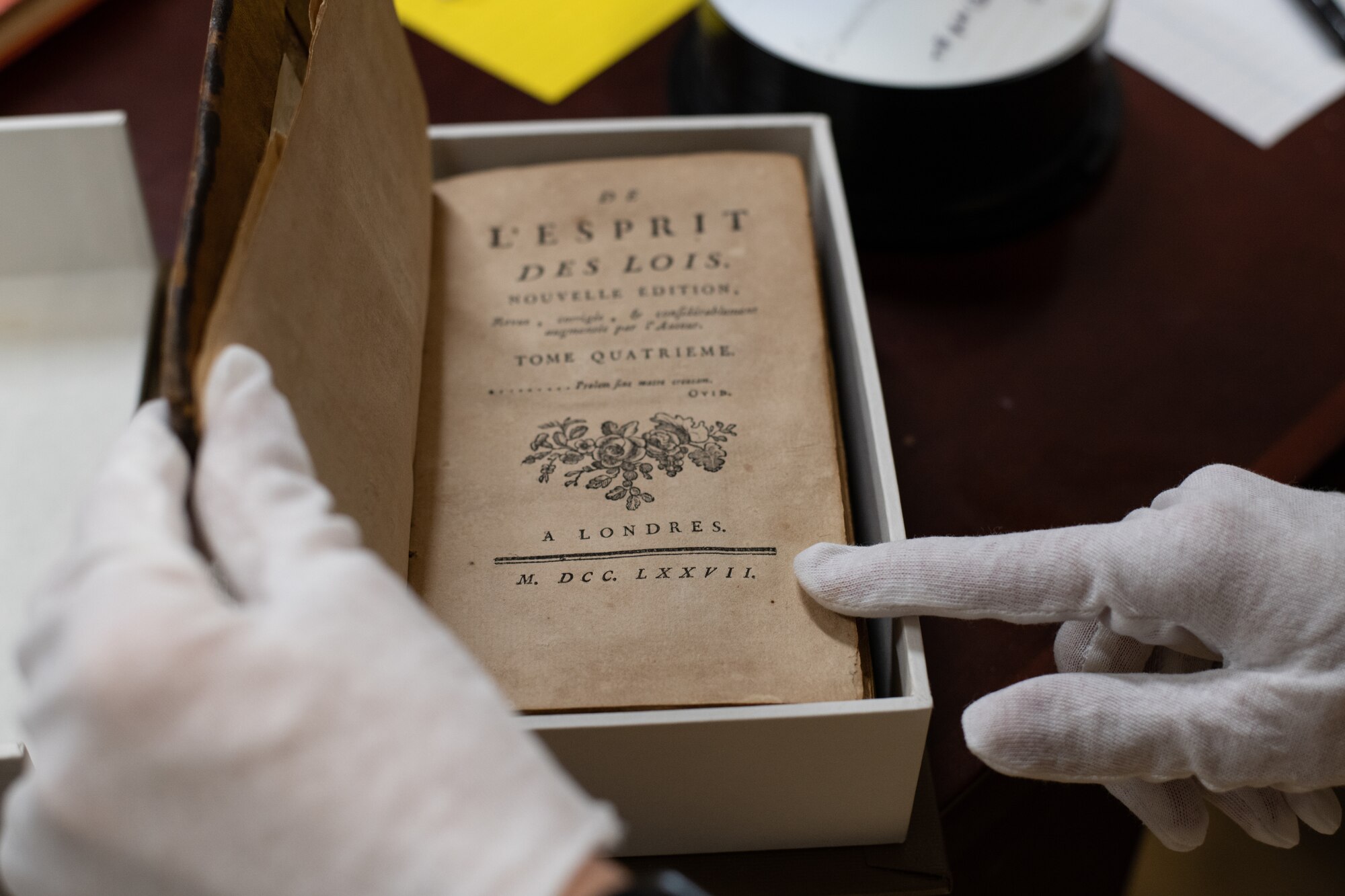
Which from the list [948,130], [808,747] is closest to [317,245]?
[808,747]

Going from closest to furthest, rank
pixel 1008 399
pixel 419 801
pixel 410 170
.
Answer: pixel 419 801, pixel 410 170, pixel 1008 399

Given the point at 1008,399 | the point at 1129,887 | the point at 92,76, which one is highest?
the point at 92,76

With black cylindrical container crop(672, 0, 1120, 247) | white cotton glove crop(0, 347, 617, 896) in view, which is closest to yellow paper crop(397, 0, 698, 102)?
black cylindrical container crop(672, 0, 1120, 247)

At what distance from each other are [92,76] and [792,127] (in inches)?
21.7

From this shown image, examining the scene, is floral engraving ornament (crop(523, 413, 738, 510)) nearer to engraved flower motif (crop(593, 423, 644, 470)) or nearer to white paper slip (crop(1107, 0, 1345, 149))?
engraved flower motif (crop(593, 423, 644, 470))

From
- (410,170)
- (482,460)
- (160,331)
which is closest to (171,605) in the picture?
(482,460)

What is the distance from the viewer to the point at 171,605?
0.95 feet

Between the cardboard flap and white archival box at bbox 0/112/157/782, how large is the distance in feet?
0.73

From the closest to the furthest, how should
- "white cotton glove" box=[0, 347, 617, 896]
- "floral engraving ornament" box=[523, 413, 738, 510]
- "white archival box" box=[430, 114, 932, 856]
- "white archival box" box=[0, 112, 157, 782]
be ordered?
"white cotton glove" box=[0, 347, 617, 896]
"white archival box" box=[430, 114, 932, 856]
"floral engraving ornament" box=[523, 413, 738, 510]
"white archival box" box=[0, 112, 157, 782]

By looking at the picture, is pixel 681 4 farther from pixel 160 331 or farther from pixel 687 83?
pixel 160 331

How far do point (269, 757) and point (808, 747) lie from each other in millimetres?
212

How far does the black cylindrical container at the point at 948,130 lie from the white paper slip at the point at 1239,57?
0.12 metres

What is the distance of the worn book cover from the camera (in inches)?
18.1

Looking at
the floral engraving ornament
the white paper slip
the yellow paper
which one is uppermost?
the yellow paper
